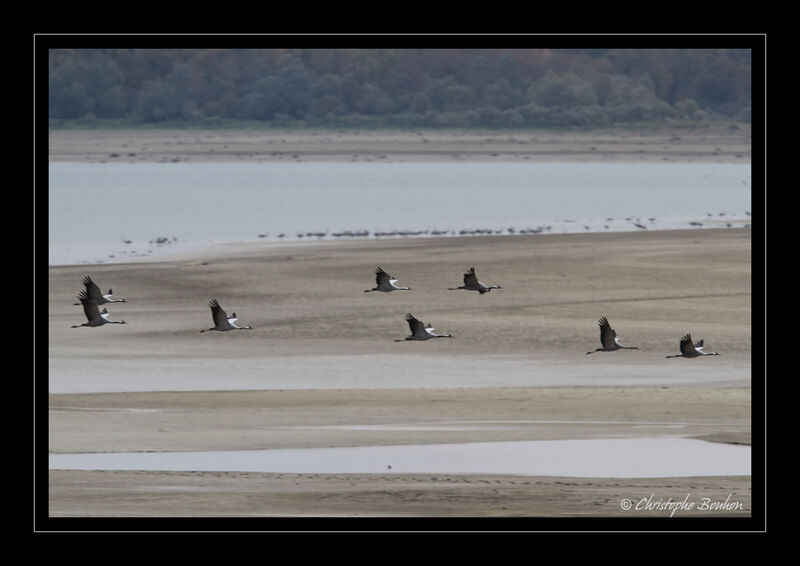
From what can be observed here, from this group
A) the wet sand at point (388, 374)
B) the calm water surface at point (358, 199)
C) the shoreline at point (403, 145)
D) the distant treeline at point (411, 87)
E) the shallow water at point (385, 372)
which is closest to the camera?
the wet sand at point (388, 374)

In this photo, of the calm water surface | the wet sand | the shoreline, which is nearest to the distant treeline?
the shoreline

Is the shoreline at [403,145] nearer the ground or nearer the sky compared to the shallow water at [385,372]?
nearer the sky

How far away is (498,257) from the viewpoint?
26531 mm

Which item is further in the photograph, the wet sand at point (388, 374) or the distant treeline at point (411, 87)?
the distant treeline at point (411, 87)

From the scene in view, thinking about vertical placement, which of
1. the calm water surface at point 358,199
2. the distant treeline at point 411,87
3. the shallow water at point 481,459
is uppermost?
the distant treeline at point 411,87

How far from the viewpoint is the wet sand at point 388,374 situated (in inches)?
481

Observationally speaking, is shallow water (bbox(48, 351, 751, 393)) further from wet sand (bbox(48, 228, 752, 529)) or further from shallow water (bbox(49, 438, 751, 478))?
shallow water (bbox(49, 438, 751, 478))

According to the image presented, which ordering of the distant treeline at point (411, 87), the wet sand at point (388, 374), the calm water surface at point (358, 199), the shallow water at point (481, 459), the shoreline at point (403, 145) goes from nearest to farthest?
1. the wet sand at point (388, 374)
2. the shallow water at point (481, 459)
3. the calm water surface at point (358, 199)
4. the shoreline at point (403, 145)
5. the distant treeline at point (411, 87)

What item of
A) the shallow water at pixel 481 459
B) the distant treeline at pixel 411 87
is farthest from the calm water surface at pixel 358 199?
the shallow water at pixel 481 459

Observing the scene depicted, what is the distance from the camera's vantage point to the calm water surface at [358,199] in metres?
32.1

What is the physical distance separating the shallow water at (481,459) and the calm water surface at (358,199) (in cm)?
1373

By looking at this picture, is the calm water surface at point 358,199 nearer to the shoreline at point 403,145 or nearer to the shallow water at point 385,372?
the shoreline at point 403,145
